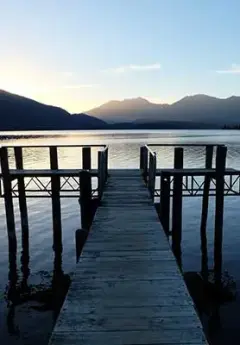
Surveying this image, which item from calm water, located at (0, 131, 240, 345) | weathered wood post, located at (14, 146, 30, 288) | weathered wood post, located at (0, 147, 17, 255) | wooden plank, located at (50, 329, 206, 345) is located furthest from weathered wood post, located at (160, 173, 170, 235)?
wooden plank, located at (50, 329, 206, 345)

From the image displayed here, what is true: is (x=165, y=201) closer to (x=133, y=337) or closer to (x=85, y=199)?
(x=85, y=199)

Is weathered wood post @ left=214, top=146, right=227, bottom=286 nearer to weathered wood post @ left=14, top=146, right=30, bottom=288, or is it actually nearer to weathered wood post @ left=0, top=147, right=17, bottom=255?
weathered wood post @ left=14, top=146, right=30, bottom=288

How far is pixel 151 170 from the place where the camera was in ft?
45.2

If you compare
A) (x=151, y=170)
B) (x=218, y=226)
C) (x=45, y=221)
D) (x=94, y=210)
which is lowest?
(x=45, y=221)

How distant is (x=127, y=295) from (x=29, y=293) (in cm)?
827

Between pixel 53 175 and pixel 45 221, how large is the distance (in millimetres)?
8438

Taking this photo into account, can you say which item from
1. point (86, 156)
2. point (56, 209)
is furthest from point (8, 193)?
point (86, 156)

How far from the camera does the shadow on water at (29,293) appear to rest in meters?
11.5

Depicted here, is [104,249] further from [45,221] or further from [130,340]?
[45,221]

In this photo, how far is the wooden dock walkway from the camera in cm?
521

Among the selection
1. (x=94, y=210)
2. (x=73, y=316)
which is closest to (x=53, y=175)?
(x=94, y=210)

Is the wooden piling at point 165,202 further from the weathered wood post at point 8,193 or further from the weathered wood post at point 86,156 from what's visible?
the weathered wood post at point 8,193

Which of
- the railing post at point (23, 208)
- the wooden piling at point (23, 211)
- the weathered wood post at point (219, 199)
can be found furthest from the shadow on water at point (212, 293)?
the wooden piling at point (23, 211)

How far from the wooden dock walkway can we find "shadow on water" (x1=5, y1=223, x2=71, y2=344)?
12.3 feet
